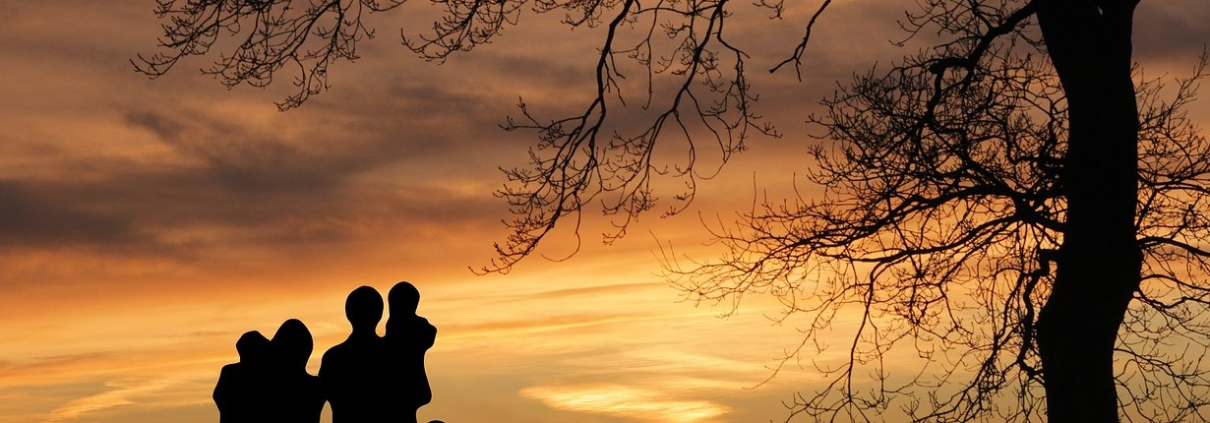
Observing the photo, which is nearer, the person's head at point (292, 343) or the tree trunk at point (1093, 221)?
the person's head at point (292, 343)

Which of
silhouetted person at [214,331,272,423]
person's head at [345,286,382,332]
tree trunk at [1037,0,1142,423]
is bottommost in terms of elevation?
silhouetted person at [214,331,272,423]

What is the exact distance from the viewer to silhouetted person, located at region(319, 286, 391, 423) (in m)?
7.58

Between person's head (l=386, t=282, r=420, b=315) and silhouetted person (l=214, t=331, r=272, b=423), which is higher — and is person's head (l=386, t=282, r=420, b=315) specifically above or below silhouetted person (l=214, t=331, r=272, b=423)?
above

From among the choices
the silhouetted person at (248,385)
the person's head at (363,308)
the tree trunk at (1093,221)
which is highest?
the tree trunk at (1093,221)

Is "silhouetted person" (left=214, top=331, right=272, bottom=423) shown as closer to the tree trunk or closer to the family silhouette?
the family silhouette

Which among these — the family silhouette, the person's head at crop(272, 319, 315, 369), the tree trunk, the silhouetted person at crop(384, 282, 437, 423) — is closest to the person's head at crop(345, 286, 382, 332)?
the family silhouette

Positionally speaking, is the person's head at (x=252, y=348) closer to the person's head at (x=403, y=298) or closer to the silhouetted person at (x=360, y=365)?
the silhouetted person at (x=360, y=365)

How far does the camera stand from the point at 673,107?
38.4 ft

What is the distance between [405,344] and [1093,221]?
230 inches

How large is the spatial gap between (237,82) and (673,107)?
392 centimetres

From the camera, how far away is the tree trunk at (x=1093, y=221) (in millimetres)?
10219

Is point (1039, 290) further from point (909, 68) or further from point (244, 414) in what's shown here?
point (244, 414)

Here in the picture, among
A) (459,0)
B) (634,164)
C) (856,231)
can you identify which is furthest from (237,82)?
(856,231)

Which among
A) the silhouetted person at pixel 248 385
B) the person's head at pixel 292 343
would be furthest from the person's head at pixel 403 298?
the silhouetted person at pixel 248 385
